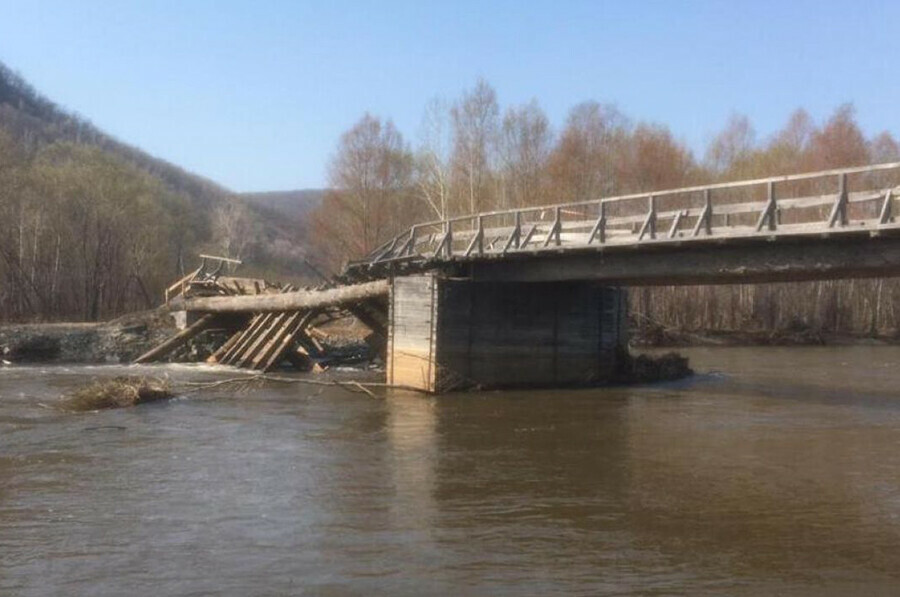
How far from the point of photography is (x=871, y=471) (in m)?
15.5

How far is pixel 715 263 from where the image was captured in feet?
79.9

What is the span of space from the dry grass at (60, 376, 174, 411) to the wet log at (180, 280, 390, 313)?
28.7 feet

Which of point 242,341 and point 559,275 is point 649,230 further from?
point 242,341

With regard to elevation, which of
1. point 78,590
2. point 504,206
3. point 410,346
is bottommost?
point 78,590

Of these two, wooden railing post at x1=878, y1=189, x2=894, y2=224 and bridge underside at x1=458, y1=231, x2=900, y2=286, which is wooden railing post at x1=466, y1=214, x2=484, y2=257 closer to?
bridge underside at x1=458, y1=231, x2=900, y2=286

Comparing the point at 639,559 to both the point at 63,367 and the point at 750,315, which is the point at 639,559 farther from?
the point at 750,315

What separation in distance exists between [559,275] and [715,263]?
17.0 ft

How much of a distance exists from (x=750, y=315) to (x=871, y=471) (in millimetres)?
45062

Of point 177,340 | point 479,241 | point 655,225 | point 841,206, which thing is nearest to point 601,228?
point 655,225

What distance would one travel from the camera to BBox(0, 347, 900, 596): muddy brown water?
32.1 ft

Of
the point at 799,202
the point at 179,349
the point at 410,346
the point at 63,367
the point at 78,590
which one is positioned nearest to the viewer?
the point at 78,590

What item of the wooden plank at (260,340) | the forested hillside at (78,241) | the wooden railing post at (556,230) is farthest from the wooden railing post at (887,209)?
the forested hillside at (78,241)

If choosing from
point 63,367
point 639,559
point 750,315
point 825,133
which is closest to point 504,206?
point 750,315

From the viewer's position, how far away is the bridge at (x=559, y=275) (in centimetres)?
2192
